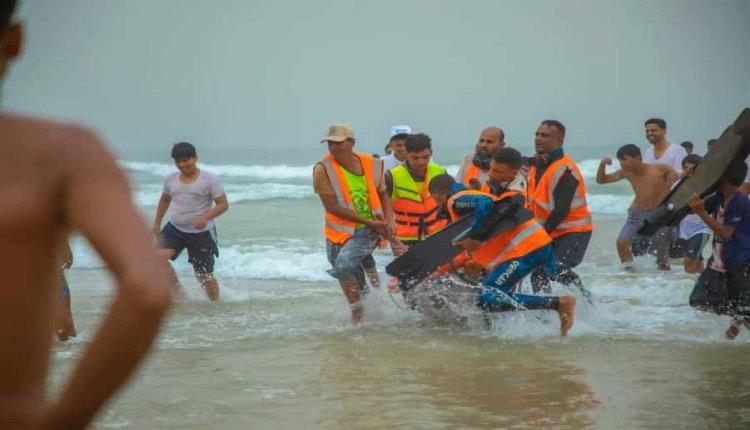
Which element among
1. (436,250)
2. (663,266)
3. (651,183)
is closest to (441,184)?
(436,250)

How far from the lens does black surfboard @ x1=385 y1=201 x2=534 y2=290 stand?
8.30m

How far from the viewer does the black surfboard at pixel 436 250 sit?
8297 mm

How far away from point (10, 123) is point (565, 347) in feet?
21.9

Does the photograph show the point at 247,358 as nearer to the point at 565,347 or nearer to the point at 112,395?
the point at 565,347

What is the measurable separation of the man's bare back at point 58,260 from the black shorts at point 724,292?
22.5 ft

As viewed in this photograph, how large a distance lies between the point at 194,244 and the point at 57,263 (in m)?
9.43

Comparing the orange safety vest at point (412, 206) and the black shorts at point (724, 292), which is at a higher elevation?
the orange safety vest at point (412, 206)

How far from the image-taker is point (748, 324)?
8.03 meters

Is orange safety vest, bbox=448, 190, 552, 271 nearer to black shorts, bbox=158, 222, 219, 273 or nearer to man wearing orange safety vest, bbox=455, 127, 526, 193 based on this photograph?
man wearing orange safety vest, bbox=455, 127, 526, 193

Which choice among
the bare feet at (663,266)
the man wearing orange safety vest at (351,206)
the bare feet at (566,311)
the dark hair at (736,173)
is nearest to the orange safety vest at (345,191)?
the man wearing orange safety vest at (351,206)

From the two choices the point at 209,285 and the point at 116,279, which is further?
the point at 209,285

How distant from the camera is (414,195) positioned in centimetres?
961

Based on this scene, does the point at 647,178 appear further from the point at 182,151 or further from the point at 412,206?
the point at 182,151

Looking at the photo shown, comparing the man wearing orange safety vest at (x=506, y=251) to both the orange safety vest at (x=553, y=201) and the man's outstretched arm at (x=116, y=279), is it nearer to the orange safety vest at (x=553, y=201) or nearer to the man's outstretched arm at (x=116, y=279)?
the orange safety vest at (x=553, y=201)
